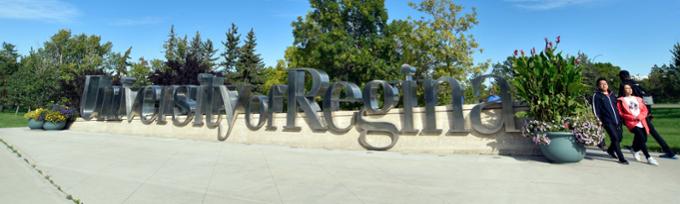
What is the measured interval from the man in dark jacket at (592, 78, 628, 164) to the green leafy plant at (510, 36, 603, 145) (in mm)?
149

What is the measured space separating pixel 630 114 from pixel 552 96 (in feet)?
4.22

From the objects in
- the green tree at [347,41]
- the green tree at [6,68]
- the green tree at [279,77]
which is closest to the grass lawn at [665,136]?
the green tree at [347,41]

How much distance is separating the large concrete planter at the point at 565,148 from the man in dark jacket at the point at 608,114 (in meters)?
0.51

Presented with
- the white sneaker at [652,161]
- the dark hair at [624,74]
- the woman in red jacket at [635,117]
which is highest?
the dark hair at [624,74]

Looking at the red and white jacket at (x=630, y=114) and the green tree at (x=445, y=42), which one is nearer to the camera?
the red and white jacket at (x=630, y=114)

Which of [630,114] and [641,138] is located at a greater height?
[630,114]

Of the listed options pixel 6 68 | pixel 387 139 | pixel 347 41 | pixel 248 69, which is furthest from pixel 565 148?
pixel 6 68

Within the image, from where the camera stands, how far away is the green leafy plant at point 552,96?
7.02 meters

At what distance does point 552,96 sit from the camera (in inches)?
284

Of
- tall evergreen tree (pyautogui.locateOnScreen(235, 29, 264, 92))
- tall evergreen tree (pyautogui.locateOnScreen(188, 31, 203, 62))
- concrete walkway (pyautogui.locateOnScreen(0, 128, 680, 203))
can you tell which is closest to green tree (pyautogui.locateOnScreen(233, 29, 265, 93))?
tall evergreen tree (pyautogui.locateOnScreen(235, 29, 264, 92))

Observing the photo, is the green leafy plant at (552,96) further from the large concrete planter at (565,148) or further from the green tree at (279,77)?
the green tree at (279,77)

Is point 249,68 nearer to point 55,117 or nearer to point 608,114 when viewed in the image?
point 55,117

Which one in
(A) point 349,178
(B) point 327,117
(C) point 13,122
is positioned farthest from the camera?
(C) point 13,122

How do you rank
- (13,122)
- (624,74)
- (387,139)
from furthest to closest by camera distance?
(13,122), (387,139), (624,74)
